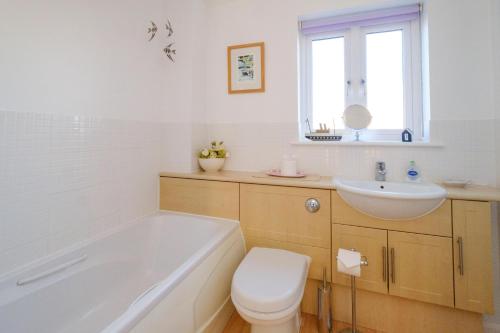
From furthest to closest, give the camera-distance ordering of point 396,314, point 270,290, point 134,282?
1. point 134,282
2. point 396,314
3. point 270,290

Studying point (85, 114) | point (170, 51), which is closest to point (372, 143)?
point (170, 51)

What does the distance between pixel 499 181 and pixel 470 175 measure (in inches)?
5.0

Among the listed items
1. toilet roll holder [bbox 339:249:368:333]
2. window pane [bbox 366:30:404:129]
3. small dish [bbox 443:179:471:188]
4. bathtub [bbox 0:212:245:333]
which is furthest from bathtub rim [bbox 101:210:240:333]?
window pane [bbox 366:30:404:129]

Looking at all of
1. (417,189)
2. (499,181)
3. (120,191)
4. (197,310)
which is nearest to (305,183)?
(417,189)

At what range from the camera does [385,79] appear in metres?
1.73

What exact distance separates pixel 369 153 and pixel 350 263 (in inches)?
32.2

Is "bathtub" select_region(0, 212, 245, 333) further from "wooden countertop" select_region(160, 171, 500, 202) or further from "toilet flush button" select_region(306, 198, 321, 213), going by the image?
"toilet flush button" select_region(306, 198, 321, 213)

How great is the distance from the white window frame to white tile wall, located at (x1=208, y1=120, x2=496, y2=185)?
210mm

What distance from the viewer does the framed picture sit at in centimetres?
186

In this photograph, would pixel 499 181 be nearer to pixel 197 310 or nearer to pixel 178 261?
pixel 197 310

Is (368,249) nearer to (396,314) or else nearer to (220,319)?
(396,314)

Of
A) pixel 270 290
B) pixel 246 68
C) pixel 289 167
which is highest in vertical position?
pixel 246 68

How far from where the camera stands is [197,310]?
1.09 meters

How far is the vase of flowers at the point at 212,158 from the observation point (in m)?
1.84
